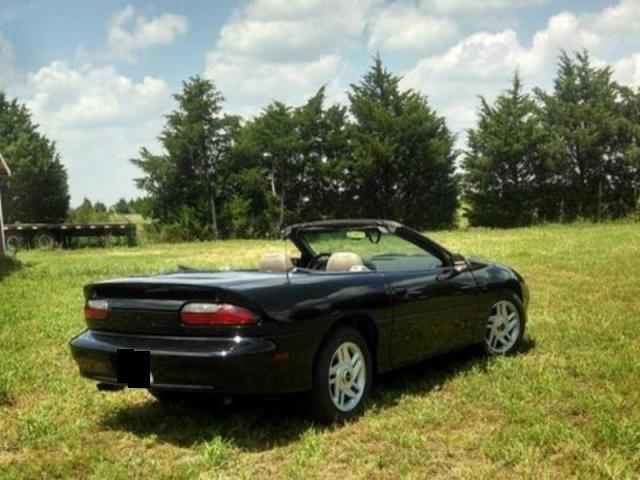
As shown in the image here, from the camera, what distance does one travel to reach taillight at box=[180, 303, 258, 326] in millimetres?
4230

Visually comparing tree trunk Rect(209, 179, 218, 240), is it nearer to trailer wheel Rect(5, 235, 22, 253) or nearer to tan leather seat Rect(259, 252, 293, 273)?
trailer wheel Rect(5, 235, 22, 253)

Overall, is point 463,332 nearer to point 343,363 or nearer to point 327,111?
point 343,363

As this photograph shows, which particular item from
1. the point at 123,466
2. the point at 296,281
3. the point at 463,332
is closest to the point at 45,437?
the point at 123,466

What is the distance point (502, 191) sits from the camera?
132 feet

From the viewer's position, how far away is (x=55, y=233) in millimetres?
33375

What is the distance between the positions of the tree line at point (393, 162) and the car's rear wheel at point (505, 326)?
1287 inches

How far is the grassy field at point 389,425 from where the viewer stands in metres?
3.93

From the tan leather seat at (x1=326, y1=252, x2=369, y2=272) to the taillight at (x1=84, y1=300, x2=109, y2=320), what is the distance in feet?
5.25

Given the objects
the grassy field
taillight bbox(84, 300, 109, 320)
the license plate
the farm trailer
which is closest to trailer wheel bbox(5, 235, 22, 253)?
the farm trailer

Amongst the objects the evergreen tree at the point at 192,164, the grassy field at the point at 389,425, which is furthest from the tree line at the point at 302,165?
the grassy field at the point at 389,425

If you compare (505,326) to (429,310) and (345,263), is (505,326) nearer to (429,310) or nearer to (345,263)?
(429,310)

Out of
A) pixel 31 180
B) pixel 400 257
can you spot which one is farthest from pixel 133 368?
pixel 31 180

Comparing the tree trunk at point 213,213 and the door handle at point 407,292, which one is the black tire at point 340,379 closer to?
the door handle at point 407,292

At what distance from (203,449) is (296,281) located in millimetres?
1161
